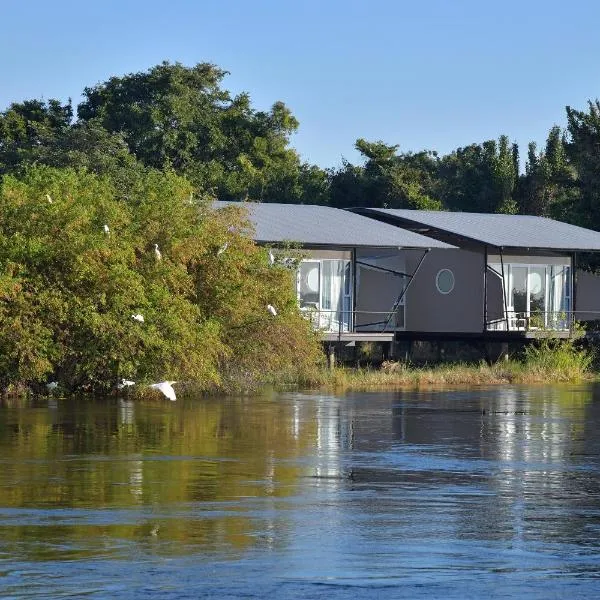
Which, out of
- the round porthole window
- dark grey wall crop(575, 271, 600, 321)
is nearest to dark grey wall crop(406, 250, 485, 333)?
the round porthole window

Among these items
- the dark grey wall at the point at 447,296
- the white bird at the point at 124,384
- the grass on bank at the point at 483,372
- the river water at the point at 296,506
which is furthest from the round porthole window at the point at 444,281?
the river water at the point at 296,506

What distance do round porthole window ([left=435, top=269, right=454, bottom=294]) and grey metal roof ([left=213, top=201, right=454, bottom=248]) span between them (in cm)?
180

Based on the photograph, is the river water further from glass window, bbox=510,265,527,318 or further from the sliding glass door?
glass window, bbox=510,265,527,318

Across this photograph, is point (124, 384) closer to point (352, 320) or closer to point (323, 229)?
point (352, 320)

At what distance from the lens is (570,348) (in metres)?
45.8

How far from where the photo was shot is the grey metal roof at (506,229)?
48.4m

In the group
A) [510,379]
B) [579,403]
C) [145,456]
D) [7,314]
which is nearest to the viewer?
[145,456]

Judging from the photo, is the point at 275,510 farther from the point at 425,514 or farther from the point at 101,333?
the point at 101,333

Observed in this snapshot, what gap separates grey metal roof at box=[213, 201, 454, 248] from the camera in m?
44.8

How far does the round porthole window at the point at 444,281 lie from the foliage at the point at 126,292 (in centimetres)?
1268

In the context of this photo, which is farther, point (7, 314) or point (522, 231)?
point (522, 231)

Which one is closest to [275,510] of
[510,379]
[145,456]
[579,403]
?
[145,456]

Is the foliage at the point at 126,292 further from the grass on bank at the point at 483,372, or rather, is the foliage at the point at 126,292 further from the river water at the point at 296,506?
the grass on bank at the point at 483,372

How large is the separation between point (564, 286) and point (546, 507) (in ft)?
110
